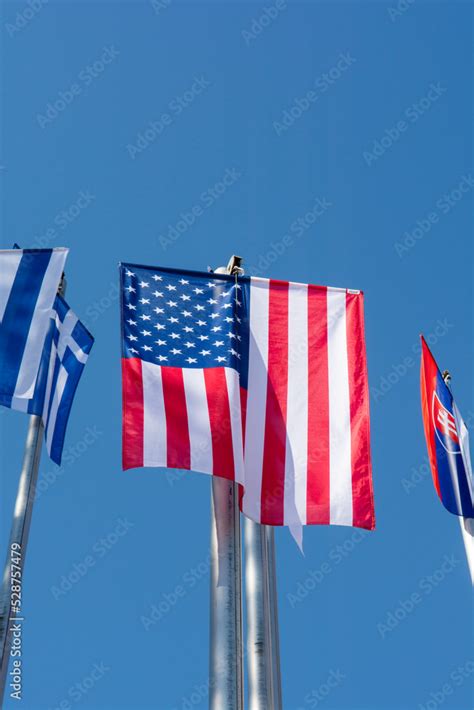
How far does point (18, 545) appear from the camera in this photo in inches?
569

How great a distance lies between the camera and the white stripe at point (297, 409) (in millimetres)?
14320

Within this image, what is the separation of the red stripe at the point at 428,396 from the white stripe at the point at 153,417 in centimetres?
622

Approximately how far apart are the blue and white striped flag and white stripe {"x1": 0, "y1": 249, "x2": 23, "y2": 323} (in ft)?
2.96

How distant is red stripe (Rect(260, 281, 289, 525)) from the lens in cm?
1417

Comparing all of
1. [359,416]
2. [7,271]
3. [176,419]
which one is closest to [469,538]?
[359,416]

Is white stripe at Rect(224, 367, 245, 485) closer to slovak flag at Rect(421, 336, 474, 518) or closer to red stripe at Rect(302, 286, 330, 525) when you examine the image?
red stripe at Rect(302, 286, 330, 525)

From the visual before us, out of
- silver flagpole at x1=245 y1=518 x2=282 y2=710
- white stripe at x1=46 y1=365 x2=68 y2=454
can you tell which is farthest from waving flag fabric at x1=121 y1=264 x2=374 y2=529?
white stripe at x1=46 y1=365 x2=68 y2=454

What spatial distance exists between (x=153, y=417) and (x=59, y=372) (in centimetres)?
350

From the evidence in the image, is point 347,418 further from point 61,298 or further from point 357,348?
point 61,298

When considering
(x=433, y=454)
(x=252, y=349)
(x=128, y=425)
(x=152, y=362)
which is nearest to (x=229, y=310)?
(x=252, y=349)

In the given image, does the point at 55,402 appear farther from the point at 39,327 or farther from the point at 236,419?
the point at 236,419

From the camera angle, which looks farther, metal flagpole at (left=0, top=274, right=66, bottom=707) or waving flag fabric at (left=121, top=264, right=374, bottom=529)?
waving flag fabric at (left=121, top=264, right=374, bottom=529)

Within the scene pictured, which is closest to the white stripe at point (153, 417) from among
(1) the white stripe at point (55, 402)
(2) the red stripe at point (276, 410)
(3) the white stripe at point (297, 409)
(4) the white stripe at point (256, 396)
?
(4) the white stripe at point (256, 396)

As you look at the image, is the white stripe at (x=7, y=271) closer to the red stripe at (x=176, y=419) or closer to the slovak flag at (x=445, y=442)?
the red stripe at (x=176, y=419)
